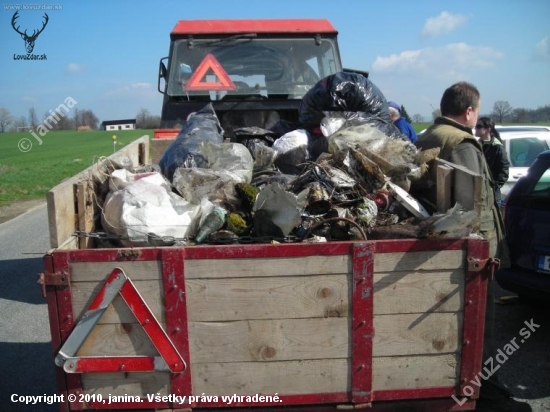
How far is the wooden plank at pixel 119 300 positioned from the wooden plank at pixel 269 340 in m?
0.17

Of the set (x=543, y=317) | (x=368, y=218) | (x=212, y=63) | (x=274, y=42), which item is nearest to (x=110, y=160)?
(x=368, y=218)

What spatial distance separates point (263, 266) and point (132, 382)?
75 cm

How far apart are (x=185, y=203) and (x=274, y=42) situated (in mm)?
3565

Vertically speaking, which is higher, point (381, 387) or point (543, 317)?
point (381, 387)

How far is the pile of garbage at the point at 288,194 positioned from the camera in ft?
7.57

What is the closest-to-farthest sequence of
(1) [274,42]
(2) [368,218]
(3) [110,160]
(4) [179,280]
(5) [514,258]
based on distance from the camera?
(4) [179,280]
(2) [368,218]
(3) [110,160]
(5) [514,258]
(1) [274,42]

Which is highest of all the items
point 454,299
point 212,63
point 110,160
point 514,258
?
point 212,63

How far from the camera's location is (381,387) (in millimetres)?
2195

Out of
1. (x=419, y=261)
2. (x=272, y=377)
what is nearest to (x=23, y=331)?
(x=272, y=377)

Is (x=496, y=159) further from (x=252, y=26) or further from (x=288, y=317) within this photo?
(x=288, y=317)

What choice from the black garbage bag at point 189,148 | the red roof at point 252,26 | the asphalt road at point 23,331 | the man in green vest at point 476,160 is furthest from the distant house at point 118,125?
the man in green vest at point 476,160

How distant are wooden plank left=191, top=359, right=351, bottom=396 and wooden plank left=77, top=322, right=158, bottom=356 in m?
0.23

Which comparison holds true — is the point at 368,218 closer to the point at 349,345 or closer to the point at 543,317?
the point at 349,345

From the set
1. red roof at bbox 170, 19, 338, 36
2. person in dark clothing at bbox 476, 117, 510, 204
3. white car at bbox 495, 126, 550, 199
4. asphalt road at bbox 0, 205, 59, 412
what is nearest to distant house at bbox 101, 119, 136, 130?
asphalt road at bbox 0, 205, 59, 412
